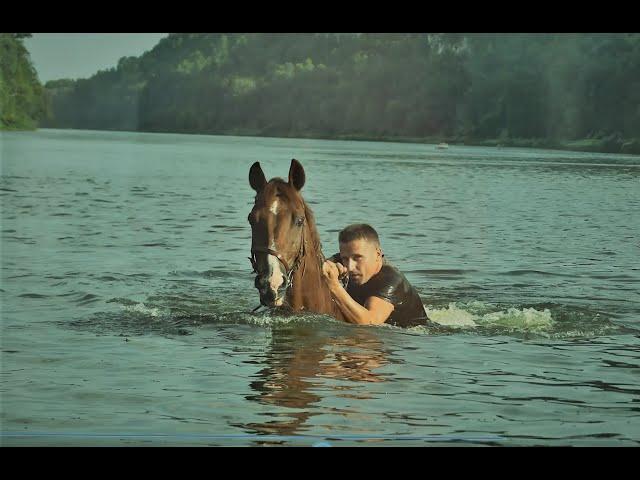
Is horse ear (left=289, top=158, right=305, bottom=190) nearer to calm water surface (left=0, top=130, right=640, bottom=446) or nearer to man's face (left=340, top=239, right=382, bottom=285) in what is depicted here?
man's face (left=340, top=239, right=382, bottom=285)

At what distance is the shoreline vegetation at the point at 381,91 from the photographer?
14922mm

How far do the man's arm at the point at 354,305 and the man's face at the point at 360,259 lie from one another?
23cm

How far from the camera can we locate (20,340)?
35.9ft

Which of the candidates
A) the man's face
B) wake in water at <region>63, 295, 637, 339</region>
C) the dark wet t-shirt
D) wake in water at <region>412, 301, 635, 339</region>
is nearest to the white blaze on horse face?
the man's face

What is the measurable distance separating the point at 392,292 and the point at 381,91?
7295 mm

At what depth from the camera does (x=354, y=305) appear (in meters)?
10.3

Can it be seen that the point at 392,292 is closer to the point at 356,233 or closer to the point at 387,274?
the point at 387,274

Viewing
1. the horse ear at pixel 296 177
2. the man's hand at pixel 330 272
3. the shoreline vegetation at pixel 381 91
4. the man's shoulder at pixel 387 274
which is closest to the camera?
the horse ear at pixel 296 177

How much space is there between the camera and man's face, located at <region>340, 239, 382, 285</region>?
10.2 metres

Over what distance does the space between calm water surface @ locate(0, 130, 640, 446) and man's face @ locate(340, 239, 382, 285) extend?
549 mm

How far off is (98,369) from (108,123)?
7.17 metres

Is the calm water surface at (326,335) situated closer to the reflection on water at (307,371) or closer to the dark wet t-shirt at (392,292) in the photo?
the reflection on water at (307,371)

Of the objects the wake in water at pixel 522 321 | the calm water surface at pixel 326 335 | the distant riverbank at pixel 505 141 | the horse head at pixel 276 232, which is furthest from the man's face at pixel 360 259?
the distant riverbank at pixel 505 141
